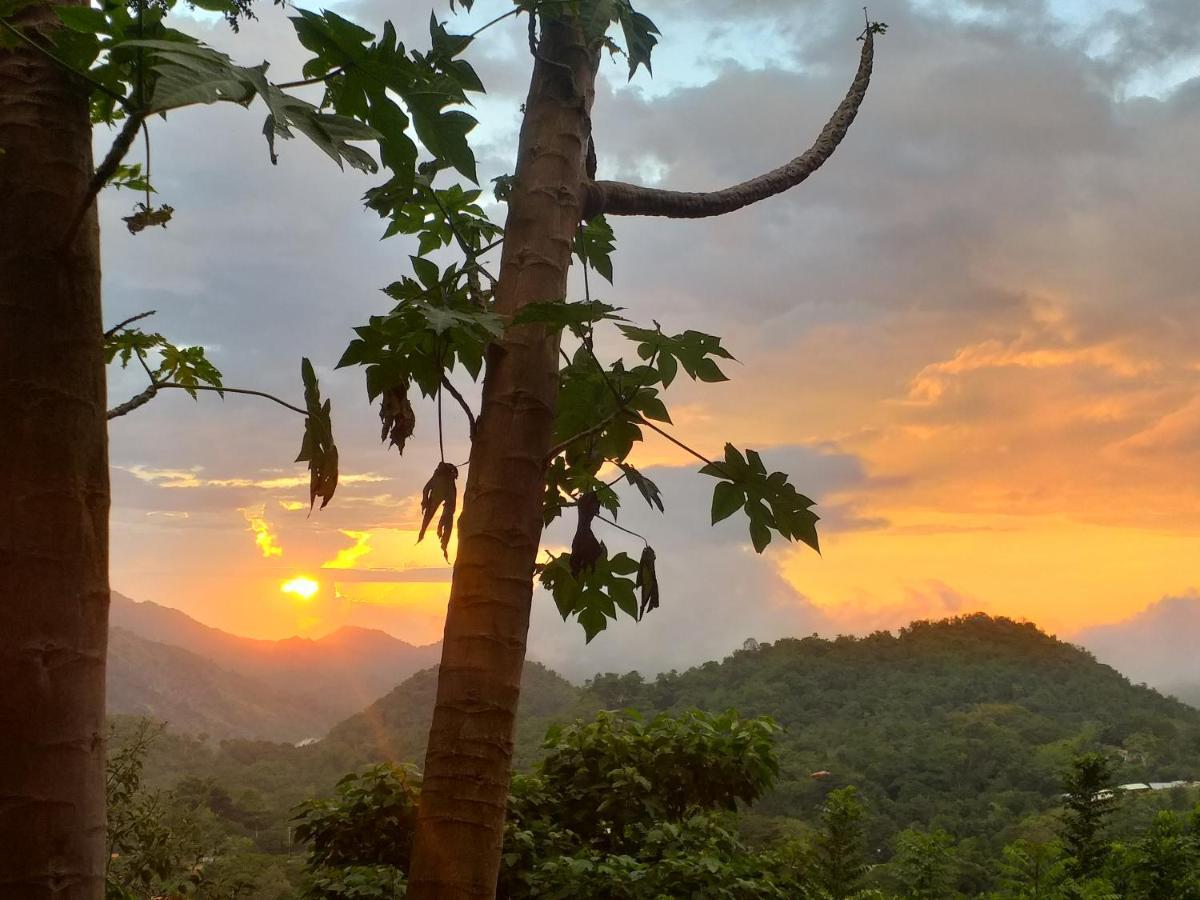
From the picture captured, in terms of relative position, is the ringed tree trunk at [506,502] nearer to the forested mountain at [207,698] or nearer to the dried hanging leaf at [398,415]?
the dried hanging leaf at [398,415]

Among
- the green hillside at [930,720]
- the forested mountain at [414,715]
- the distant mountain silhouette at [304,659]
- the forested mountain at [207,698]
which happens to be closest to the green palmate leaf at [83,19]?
the forested mountain at [414,715]

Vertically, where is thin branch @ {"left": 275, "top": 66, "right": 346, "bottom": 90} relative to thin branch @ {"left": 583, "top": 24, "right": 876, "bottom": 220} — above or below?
below

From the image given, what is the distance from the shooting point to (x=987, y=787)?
55.9 ft

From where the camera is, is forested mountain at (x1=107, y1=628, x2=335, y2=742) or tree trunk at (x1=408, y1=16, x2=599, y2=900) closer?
tree trunk at (x1=408, y1=16, x2=599, y2=900)

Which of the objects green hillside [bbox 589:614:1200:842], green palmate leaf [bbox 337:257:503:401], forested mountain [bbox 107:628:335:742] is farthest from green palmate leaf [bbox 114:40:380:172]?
forested mountain [bbox 107:628:335:742]

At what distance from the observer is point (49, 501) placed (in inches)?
31.0

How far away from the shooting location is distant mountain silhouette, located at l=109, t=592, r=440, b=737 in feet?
93.2

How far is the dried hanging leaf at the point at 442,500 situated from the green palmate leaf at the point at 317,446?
0.24m

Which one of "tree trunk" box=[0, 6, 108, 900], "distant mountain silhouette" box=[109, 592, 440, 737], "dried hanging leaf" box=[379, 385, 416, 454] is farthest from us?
"distant mountain silhouette" box=[109, 592, 440, 737]

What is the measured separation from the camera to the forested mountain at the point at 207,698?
Result: 29547 mm

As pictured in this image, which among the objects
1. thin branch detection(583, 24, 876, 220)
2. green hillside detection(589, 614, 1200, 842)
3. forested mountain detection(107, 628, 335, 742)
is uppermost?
thin branch detection(583, 24, 876, 220)

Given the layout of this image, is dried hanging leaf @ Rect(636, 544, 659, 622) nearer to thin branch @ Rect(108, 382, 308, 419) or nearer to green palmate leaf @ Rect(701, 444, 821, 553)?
green palmate leaf @ Rect(701, 444, 821, 553)

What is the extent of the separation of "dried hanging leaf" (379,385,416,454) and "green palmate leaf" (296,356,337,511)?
153 mm

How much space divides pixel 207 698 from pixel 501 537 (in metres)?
38.3
